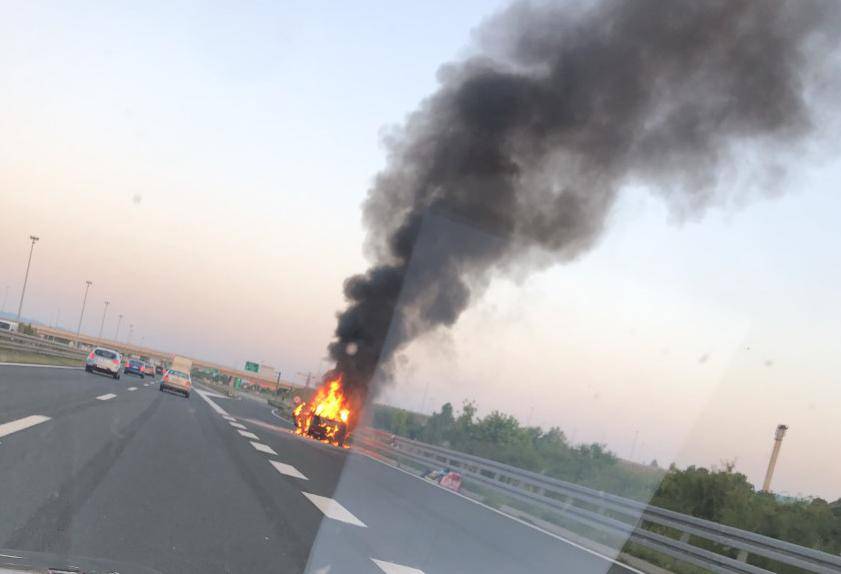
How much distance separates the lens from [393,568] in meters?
6.69

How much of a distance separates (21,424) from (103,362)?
27.6 metres

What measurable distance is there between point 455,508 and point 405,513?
279 cm

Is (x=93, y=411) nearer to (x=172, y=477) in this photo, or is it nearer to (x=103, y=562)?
(x=172, y=477)

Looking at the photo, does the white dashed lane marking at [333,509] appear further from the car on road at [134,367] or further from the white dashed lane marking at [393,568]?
the car on road at [134,367]

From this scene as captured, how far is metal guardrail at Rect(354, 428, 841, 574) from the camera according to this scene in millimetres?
9719

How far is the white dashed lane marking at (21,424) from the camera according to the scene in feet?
34.3

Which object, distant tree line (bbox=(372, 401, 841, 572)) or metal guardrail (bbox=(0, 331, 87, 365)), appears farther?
metal guardrail (bbox=(0, 331, 87, 365))

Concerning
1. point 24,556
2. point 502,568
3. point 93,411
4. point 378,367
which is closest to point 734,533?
point 502,568

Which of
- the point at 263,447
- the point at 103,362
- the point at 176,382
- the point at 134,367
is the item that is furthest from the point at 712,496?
the point at 134,367

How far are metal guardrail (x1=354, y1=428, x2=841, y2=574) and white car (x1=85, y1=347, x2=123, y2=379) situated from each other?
2121cm

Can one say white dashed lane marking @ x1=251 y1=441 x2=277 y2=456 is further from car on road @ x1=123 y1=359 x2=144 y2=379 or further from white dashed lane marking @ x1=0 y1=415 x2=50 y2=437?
car on road @ x1=123 y1=359 x2=144 y2=379

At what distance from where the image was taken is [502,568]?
Answer: 8109mm

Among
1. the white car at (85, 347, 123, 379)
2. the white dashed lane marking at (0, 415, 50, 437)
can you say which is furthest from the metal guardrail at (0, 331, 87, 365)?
the white dashed lane marking at (0, 415, 50, 437)

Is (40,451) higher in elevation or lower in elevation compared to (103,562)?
lower
